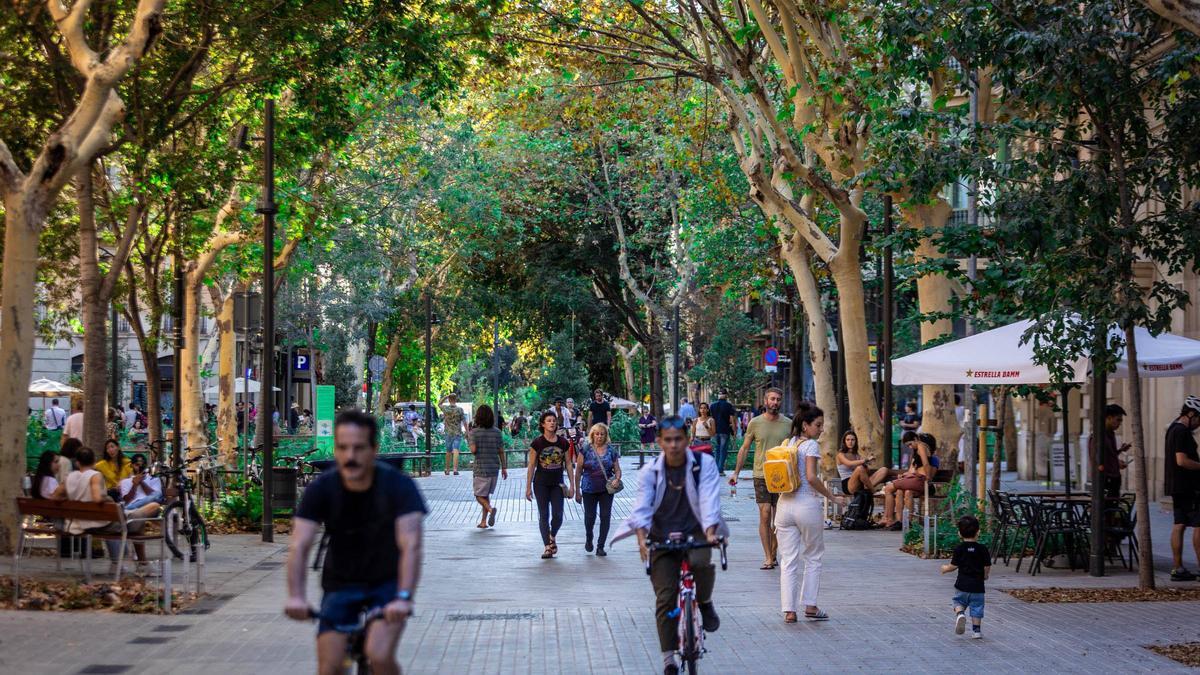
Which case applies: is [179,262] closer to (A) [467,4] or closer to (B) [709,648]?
(A) [467,4]

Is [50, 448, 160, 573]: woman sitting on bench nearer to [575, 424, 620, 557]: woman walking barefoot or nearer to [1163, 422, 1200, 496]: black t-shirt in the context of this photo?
[575, 424, 620, 557]: woman walking barefoot

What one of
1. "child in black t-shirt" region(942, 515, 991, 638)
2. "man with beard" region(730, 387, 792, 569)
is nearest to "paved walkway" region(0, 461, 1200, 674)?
"child in black t-shirt" region(942, 515, 991, 638)

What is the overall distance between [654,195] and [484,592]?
1186 inches

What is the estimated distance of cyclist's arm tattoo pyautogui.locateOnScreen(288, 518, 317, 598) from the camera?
20.7ft

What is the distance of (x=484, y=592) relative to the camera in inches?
560

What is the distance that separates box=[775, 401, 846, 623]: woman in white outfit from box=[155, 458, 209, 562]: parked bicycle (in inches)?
202

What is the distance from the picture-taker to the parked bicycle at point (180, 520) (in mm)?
14330

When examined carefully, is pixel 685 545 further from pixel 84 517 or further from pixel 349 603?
pixel 84 517

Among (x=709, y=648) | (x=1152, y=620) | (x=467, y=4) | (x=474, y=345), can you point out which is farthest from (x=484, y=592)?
(x=474, y=345)

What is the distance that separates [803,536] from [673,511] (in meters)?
3.07

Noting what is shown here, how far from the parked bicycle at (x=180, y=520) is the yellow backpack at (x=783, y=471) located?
509 cm

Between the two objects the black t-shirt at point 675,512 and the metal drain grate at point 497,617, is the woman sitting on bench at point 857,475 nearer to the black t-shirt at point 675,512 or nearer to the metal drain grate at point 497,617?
the metal drain grate at point 497,617

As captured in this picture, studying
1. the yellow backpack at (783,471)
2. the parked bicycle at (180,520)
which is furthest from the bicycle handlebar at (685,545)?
the parked bicycle at (180,520)

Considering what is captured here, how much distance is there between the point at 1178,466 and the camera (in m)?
14.7
